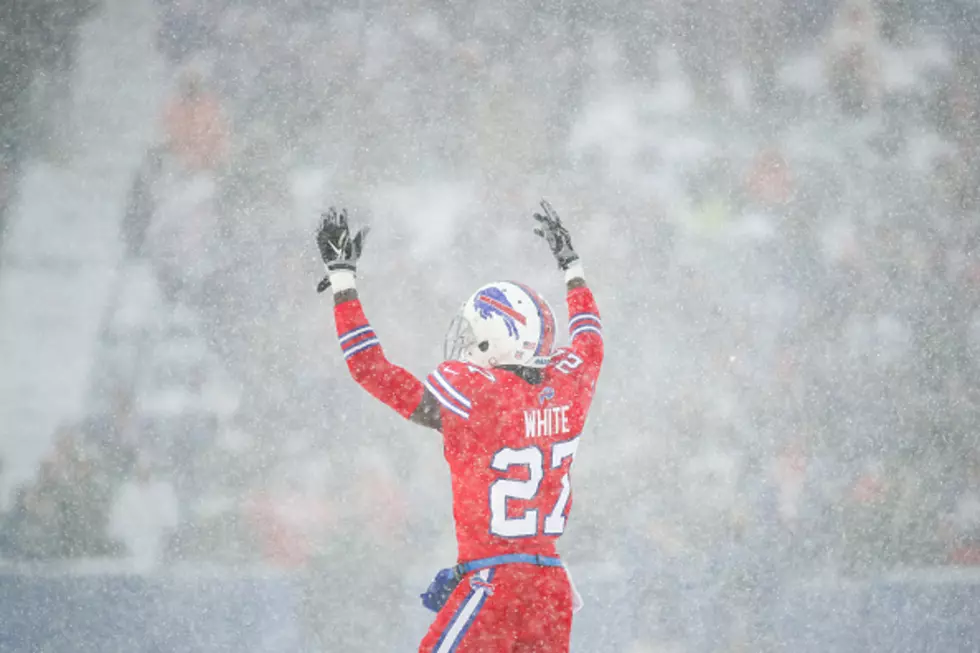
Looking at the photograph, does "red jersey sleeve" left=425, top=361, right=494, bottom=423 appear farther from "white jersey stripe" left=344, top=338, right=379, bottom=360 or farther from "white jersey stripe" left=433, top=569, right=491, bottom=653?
"white jersey stripe" left=433, top=569, right=491, bottom=653

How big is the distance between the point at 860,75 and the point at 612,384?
4013 millimetres

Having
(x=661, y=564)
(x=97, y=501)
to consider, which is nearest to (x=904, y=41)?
(x=661, y=564)

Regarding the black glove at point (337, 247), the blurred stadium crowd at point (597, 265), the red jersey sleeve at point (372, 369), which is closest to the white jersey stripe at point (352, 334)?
the red jersey sleeve at point (372, 369)

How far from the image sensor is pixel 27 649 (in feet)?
18.5

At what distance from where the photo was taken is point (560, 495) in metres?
2.39

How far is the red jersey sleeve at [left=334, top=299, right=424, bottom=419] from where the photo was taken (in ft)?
7.41

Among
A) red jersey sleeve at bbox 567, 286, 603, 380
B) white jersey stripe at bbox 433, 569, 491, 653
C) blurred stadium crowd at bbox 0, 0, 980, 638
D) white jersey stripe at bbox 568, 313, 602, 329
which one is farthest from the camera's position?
blurred stadium crowd at bbox 0, 0, 980, 638

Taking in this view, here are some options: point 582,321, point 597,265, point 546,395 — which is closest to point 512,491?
point 546,395

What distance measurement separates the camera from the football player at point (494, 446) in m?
2.26

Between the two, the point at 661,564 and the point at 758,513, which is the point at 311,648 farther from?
the point at 758,513

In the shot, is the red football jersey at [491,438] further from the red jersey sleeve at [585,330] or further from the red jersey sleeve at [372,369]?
the red jersey sleeve at [585,330]

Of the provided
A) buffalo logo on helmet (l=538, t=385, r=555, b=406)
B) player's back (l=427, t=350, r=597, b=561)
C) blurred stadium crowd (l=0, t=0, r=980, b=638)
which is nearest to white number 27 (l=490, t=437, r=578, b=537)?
player's back (l=427, t=350, r=597, b=561)

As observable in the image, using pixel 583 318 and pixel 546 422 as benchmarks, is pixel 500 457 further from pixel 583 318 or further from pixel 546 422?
pixel 583 318

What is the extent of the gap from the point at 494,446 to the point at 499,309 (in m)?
0.32
